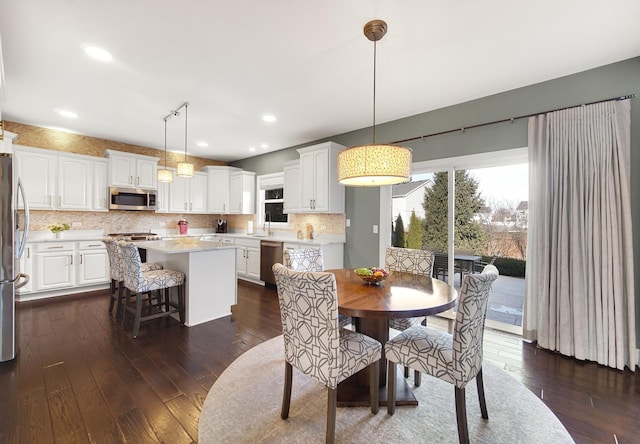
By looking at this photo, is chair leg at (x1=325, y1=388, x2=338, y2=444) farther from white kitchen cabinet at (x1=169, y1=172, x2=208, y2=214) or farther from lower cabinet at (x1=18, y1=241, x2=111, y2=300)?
white kitchen cabinet at (x1=169, y1=172, x2=208, y2=214)

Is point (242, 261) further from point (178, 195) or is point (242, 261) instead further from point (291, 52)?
point (291, 52)

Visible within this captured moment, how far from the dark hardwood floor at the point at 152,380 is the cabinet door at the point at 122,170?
8.08 feet

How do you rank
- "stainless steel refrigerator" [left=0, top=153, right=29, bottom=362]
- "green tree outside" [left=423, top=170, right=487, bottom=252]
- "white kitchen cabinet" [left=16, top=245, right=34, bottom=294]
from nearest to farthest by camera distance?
"stainless steel refrigerator" [left=0, top=153, right=29, bottom=362] → "green tree outside" [left=423, top=170, right=487, bottom=252] → "white kitchen cabinet" [left=16, top=245, right=34, bottom=294]

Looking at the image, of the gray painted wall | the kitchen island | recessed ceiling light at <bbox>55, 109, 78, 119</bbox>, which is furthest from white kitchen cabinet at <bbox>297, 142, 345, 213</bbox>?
recessed ceiling light at <bbox>55, 109, 78, 119</bbox>

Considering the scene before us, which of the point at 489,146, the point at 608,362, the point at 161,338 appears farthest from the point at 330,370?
the point at 489,146

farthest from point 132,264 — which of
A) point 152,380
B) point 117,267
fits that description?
point 152,380

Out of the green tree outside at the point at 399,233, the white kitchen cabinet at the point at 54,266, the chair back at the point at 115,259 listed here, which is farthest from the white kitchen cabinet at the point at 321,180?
the white kitchen cabinet at the point at 54,266

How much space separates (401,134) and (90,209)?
17.2ft

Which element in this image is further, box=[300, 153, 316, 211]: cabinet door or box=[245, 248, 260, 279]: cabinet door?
box=[245, 248, 260, 279]: cabinet door

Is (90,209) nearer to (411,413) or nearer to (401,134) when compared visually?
(401,134)

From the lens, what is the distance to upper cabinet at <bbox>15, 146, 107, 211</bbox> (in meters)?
4.28

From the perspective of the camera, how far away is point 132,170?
17.1ft

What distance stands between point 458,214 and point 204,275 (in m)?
3.28

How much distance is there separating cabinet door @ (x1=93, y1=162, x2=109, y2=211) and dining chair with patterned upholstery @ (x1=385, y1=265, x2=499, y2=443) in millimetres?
5412
